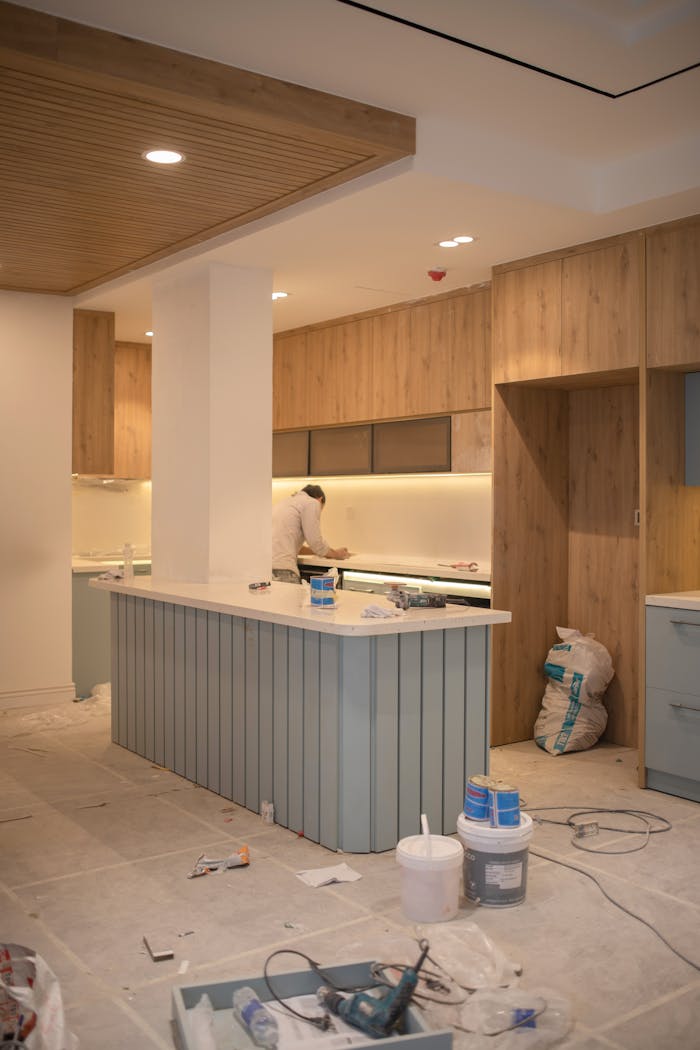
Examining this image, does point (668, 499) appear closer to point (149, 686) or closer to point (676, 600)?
point (676, 600)

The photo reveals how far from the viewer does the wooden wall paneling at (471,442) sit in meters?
5.84

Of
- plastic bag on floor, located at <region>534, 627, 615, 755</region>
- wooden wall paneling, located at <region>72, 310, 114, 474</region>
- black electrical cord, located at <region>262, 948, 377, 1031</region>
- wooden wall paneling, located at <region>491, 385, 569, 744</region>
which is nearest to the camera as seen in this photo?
black electrical cord, located at <region>262, 948, 377, 1031</region>

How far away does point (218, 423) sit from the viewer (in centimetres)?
522

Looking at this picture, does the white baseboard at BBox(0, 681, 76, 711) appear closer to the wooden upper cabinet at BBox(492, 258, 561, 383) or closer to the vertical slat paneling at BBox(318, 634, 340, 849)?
the vertical slat paneling at BBox(318, 634, 340, 849)

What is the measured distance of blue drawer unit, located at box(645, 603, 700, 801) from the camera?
14.6ft

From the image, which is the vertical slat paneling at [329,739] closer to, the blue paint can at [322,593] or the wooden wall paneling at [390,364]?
the blue paint can at [322,593]

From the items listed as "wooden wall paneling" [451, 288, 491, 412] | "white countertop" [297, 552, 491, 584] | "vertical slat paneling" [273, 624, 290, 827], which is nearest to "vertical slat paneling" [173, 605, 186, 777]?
"vertical slat paneling" [273, 624, 290, 827]

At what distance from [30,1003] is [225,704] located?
213 centimetres

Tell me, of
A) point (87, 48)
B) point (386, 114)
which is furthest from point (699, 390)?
point (87, 48)

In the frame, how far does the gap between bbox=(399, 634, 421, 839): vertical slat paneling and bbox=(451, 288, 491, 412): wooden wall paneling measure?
227 cm

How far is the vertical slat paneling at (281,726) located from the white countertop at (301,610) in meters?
0.13

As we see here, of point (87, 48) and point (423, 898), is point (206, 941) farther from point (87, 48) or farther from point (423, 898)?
point (87, 48)

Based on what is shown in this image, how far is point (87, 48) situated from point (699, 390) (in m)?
3.16

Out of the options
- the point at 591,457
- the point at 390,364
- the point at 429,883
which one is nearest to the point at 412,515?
the point at 390,364
